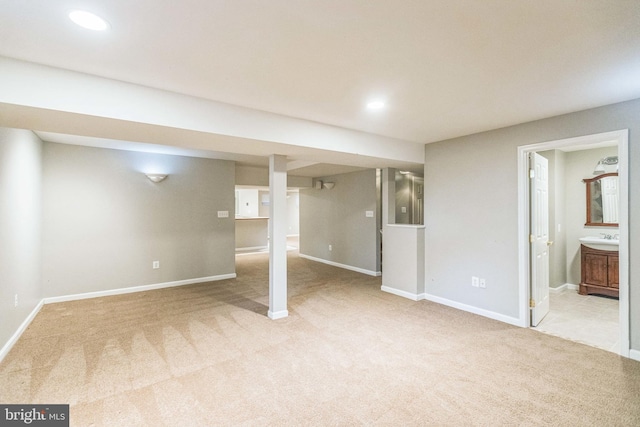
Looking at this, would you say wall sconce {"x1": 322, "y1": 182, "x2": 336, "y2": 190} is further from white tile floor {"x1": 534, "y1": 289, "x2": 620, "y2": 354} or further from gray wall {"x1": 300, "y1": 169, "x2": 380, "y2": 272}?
white tile floor {"x1": 534, "y1": 289, "x2": 620, "y2": 354}

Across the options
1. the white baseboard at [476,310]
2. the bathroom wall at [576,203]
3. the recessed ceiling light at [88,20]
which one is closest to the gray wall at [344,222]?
the white baseboard at [476,310]

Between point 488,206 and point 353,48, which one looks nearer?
point 353,48

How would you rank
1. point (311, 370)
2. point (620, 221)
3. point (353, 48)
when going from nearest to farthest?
point (353, 48)
point (311, 370)
point (620, 221)

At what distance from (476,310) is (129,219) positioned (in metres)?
5.49

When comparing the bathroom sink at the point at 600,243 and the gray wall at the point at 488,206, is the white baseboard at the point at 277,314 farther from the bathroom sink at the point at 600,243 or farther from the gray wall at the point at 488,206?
the bathroom sink at the point at 600,243

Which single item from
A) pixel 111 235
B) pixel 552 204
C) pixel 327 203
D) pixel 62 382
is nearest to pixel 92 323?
pixel 62 382

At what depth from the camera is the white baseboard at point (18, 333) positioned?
2.75 m

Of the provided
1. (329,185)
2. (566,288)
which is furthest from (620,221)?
(329,185)

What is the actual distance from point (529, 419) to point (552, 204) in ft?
13.6

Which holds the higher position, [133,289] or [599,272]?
[599,272]

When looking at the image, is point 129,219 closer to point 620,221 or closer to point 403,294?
point 403,294

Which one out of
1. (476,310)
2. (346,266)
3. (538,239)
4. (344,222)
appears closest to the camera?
(538,239)

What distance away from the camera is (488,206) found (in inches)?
149

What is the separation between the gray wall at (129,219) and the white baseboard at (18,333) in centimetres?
60
